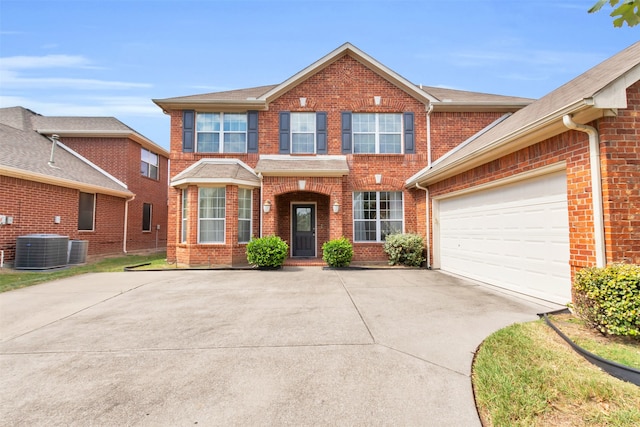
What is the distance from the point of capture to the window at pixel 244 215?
10945 mm

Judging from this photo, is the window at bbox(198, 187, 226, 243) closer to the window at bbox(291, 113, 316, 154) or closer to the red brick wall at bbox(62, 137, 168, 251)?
the window at bbox(291, 113, 316, 154)

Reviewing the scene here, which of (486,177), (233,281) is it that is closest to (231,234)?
(233,281)

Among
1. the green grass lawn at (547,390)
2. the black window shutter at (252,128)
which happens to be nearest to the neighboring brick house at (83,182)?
the black window shutter at (252,128)

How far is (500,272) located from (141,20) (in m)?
11.2

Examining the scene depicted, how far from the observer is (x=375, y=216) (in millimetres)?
11547

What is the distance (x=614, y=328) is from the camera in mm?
3387

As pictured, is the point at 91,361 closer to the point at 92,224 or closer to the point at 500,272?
the point at 500,272

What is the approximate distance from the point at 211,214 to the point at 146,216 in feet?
30.1

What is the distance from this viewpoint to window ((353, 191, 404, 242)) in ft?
37.7

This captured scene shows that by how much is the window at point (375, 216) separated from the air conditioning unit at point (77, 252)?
10525 millimetres

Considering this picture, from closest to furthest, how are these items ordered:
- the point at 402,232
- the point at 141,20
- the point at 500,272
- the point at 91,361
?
1. the point at 91,361
2. the point at 500,272
3. the point at 141,20
4. the point at 402,232

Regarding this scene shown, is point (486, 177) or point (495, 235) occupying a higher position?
point (486, 177)

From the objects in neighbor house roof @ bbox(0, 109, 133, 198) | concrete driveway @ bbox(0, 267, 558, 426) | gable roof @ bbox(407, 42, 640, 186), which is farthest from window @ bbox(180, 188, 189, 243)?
gable roof @ bbox(407, 42, 640, 186)

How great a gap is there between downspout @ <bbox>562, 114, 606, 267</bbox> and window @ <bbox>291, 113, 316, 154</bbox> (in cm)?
859
